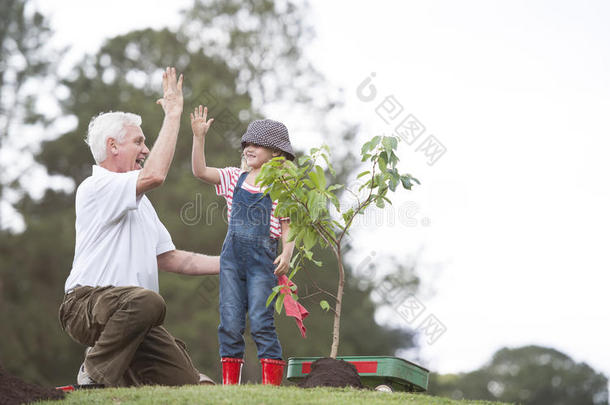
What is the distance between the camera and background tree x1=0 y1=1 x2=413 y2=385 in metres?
19.8

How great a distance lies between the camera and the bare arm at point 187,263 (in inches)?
247

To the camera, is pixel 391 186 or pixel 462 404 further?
pixel 391 186

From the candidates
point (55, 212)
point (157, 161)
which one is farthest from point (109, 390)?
point (55, 212)

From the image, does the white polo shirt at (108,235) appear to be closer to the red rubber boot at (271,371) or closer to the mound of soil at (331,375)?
the red rubber boot at (271,371)

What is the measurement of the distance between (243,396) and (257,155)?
2207 mm

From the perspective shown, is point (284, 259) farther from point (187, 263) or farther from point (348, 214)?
point (187, 263)

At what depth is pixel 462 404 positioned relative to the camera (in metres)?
4.82

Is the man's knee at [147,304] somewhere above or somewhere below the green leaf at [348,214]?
below

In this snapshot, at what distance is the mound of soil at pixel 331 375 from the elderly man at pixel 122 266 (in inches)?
42.5

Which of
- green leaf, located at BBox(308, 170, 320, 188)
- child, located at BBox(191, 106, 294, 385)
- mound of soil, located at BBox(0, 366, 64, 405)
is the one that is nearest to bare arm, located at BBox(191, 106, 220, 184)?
child, located at BBox(191, 106, 294, 385)

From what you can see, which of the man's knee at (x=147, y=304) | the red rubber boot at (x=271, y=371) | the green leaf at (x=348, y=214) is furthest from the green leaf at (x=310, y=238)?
the man's knee at (x=147, y=304)

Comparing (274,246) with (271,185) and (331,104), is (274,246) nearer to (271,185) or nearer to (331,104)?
(271,185)

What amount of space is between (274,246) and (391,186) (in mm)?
1107

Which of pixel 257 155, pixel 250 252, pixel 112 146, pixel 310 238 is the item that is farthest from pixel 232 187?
pixel 112 146
